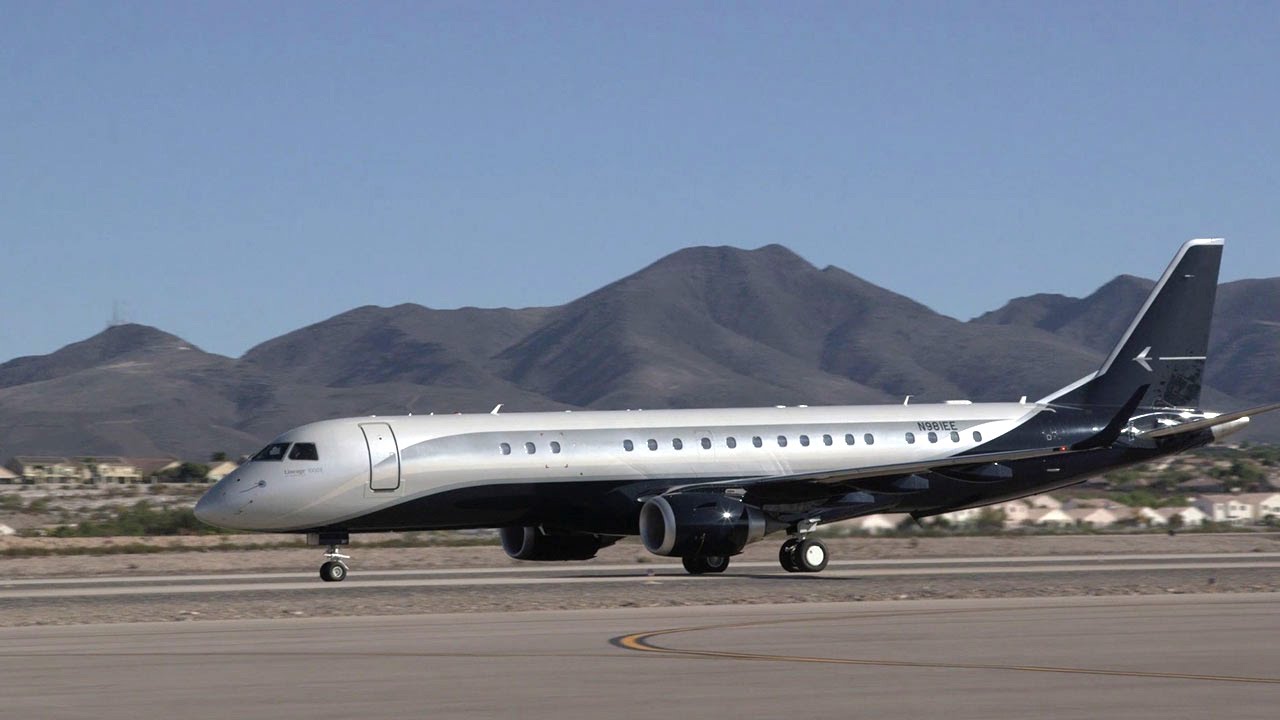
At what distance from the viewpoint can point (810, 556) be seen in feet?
118

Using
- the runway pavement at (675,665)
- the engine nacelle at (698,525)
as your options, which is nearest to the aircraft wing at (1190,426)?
the engine nacelle at (698,525)

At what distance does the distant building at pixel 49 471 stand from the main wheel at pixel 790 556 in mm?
93287

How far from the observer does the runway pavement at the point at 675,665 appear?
15.5m

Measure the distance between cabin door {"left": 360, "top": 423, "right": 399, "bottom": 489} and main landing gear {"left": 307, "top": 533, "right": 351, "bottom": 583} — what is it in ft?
4.31

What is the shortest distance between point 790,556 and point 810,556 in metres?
0.44

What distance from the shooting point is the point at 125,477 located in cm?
12538

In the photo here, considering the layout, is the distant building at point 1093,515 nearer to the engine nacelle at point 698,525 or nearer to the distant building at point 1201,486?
the distant building at point 1201,486

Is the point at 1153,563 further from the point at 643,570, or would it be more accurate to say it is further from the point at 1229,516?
the point at 1229,516

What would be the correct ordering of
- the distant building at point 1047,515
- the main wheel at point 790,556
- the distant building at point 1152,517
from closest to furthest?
the main wheel at point 790,556 < the distant building at point 1152,517 < the distant building at point 1047,515

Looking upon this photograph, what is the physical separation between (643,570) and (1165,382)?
45.8ft

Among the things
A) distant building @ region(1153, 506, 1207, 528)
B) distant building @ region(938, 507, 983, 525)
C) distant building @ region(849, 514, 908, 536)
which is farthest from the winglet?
distant building @ region(1153, 506, 1207, 528)

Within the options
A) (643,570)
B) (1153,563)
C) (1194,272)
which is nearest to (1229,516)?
(1194,272)

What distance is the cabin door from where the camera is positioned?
116ft

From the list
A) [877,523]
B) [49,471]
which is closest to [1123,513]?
[877,523]
